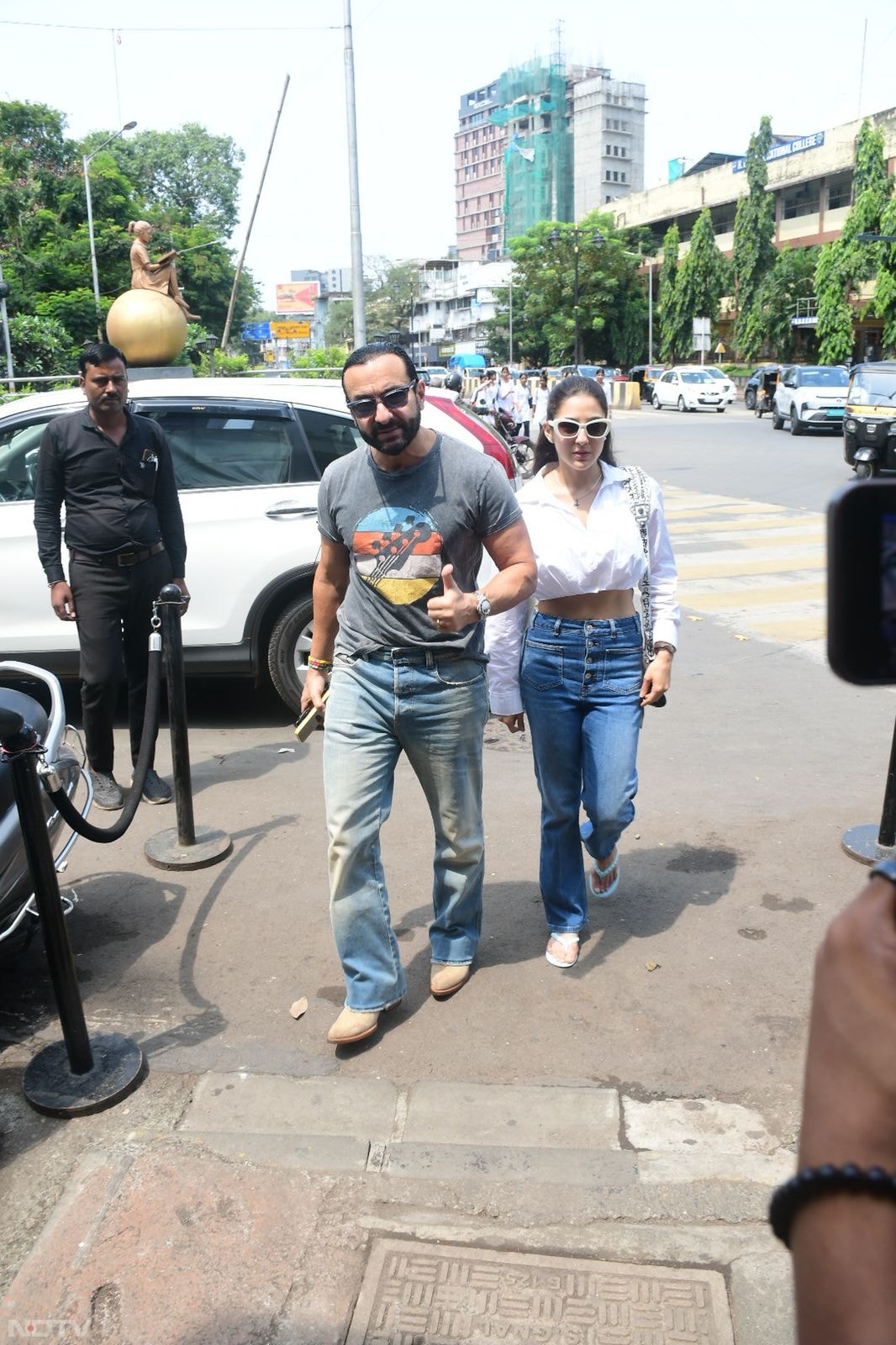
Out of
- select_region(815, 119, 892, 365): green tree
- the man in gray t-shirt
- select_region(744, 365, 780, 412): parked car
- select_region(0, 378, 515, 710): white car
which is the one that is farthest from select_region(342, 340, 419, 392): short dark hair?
select_region(815, 119, 892, 365): green tree

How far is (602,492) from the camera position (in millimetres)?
3863

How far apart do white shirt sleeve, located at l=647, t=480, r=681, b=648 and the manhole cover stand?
2.03 metres

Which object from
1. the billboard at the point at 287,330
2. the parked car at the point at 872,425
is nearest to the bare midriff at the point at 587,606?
the parked car at the point at 872,425

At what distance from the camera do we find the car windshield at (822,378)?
2969 centimetres

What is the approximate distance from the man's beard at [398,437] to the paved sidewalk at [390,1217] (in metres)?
1.81

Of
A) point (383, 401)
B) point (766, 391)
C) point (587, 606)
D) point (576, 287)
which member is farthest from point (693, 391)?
point (383, 401)

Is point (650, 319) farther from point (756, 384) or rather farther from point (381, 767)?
point (381, 767)

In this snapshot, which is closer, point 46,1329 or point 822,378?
point 46,1329

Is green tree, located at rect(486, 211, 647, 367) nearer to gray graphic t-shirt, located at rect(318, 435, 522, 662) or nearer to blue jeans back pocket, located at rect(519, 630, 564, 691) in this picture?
blue jeans back pocket, located at rect(519, 630, 564, 691)

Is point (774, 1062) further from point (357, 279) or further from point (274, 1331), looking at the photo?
point (357, 279)

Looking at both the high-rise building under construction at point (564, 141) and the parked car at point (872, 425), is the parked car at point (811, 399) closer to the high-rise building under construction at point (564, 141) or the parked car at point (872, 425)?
the parked car at point (872, 425)

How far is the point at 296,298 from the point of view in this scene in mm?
119375

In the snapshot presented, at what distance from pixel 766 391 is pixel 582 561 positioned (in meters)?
36.7

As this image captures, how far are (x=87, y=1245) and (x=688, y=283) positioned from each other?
6688 cm
